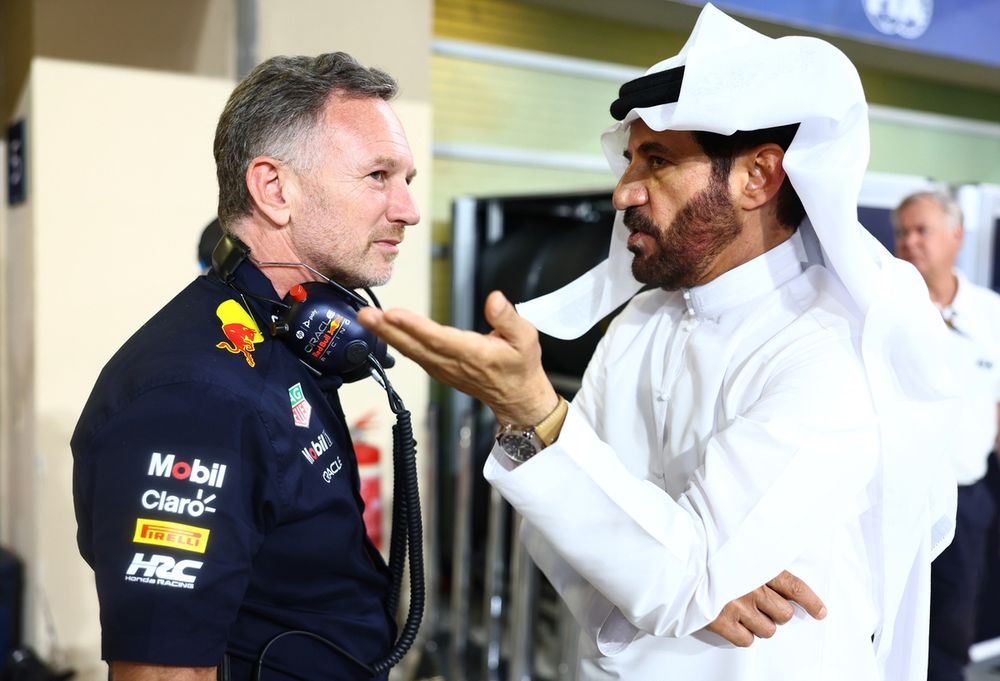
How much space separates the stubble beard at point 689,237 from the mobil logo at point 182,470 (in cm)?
79

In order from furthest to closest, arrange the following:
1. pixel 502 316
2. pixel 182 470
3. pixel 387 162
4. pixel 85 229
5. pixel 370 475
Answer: pixel 370 475 → pixel 85 229 → pixel 387 162 → pixel 182 470 → pixel 502 316

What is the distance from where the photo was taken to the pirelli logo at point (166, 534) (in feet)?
3.43

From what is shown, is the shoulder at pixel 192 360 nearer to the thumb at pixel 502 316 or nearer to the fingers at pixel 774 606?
the thumb at pixel 502 316

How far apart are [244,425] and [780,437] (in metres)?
0.71

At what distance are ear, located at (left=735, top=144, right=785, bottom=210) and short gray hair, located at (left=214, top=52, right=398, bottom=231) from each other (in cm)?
65

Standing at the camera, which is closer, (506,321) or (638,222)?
(506,321)

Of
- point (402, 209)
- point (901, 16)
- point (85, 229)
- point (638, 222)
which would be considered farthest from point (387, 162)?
point (901, 16)

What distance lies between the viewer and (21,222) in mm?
3195

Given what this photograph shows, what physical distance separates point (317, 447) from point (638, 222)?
650 millimetres

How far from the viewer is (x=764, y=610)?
124 cm

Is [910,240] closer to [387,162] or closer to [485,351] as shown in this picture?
[387,162]

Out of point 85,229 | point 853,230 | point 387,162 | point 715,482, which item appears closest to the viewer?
point 715,482

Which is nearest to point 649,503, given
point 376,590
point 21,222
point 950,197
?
point 376,590

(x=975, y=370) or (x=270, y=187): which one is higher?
(x=270, y=187)
